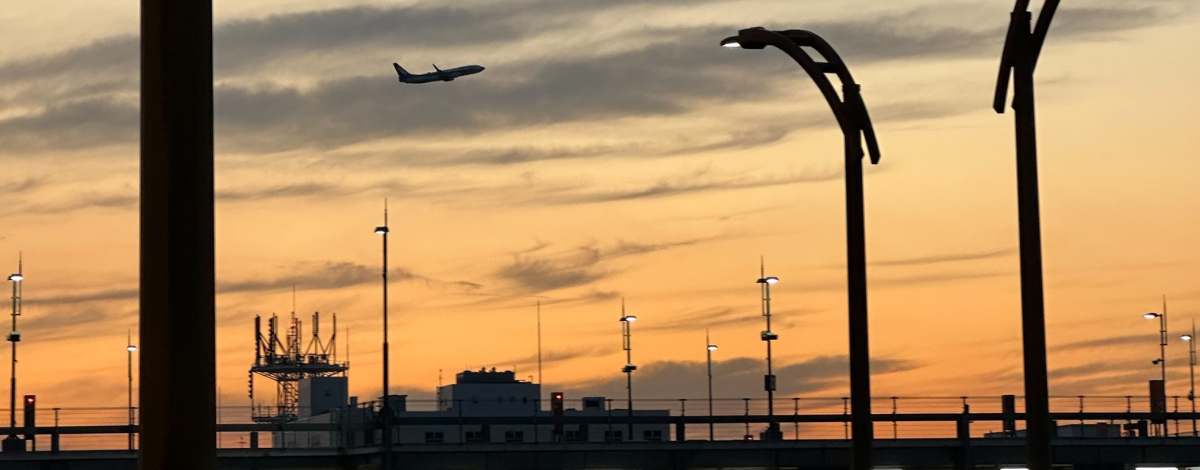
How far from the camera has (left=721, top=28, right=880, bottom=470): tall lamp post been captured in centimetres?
2709

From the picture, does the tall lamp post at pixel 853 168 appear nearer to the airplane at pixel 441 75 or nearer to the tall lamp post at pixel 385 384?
the tall lamp post at pixel 385 384

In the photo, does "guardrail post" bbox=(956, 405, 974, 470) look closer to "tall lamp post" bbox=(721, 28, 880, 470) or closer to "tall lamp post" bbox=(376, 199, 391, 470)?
"tall lamp post" bbox=(376, 199, 391, 470)

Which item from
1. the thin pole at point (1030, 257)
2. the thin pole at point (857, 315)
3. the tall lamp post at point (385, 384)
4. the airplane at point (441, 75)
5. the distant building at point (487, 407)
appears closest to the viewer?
the thin pole at point (1030, 257)

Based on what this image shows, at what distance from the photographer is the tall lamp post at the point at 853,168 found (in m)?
27.1

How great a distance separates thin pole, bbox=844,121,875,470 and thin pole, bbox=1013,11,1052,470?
6.33 metres

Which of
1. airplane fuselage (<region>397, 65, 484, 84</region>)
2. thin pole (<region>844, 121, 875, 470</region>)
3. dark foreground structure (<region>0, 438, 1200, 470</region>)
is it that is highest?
airplane fuselage (<region>397, 65, 484, 84</region>)

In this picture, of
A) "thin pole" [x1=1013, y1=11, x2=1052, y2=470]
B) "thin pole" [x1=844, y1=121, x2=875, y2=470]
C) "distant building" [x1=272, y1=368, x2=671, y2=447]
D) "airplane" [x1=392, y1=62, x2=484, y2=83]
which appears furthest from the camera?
"airplane" [x1=392, y1=62, x2=484, y2=83]

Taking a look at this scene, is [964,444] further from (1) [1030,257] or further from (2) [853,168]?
(1) [1030,257]

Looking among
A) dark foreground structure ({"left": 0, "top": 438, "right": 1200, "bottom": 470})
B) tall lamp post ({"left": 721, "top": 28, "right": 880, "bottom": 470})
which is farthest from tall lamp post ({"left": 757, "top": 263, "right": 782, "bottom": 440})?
tall lamp post ({"left": 721, "top": 28, "right": 880, "bottom": 470})

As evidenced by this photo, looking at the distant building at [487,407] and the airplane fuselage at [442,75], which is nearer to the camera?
the distant building at [487,407]

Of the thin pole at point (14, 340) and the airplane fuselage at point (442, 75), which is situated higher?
the airplane fuselage at point (442, 75)

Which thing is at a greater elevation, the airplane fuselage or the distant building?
the airplane fuselage

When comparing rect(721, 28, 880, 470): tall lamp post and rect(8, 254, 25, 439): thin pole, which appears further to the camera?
rect(8, 254, 25, 439): thin pole

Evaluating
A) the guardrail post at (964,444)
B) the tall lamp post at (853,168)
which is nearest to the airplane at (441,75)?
the guardrail post at (964,444)
